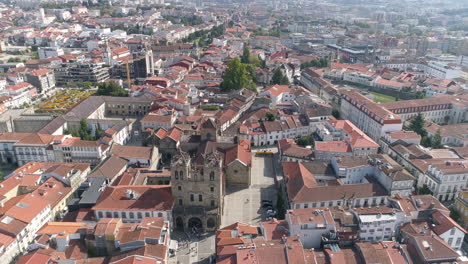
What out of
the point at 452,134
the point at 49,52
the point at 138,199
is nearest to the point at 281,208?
the point at 138,199

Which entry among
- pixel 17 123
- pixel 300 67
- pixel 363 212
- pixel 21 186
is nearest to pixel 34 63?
pixel 17 123

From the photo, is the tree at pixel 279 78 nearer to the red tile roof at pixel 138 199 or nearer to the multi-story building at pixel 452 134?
the multi-story building at pixel 452 134

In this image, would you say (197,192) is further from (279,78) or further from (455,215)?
(279,78)

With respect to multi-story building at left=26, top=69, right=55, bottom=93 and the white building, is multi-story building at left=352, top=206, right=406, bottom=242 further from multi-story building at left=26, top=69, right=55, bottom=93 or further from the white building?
the white building

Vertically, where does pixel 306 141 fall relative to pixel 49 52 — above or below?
below

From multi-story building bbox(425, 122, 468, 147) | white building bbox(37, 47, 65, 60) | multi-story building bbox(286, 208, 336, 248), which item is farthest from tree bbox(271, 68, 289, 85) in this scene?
white building bbox(37, 47, 65, 60)

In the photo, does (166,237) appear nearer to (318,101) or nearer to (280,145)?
(280,145)

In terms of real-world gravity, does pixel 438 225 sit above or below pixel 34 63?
below
